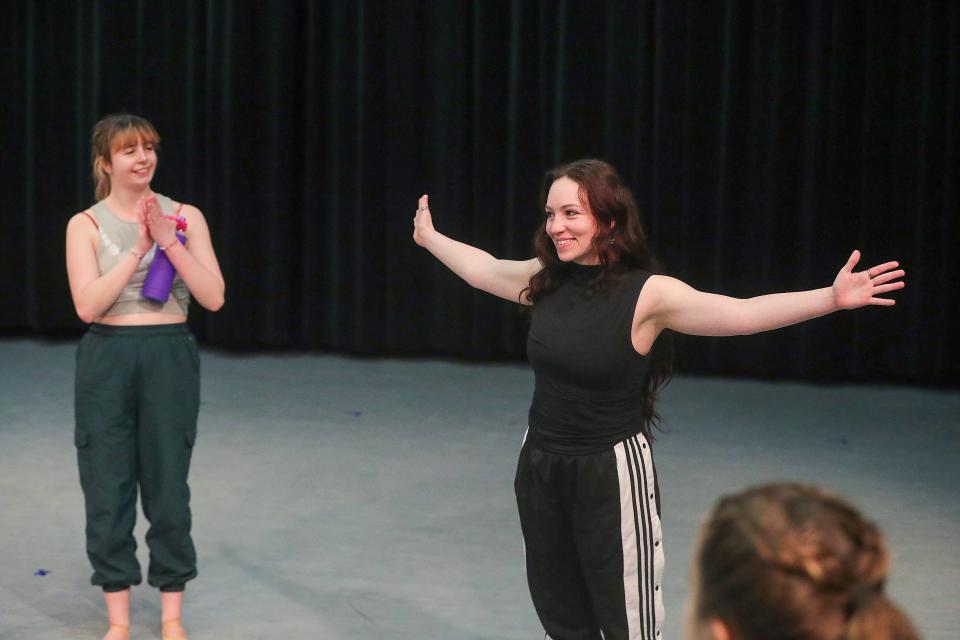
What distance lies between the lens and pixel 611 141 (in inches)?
303

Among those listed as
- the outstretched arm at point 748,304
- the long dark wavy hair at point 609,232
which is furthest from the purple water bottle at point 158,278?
the outstretched arm at point 748,304

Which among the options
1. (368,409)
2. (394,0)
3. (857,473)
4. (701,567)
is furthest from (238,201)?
(701,567)

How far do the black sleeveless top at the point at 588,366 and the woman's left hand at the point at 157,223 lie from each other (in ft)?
3.53

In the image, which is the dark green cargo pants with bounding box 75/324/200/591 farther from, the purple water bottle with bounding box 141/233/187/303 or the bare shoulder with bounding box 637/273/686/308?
the bare shoulder with bounding box 637/273/686/308

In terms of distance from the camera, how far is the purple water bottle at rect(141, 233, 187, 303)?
3361 millimetres

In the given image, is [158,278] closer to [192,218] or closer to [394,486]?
[192,218]

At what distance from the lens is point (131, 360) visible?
133 inches

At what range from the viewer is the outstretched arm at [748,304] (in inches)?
98.7

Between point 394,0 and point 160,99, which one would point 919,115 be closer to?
point 394,0

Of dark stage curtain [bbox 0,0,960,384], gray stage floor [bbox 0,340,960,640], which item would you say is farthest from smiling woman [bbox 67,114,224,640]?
dark stage curtain [bbox 0,0,960,384]

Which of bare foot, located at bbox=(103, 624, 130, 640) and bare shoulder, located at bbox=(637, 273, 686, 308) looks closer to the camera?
bare shoulder, located at bbox=(637, 273, 686, 308)

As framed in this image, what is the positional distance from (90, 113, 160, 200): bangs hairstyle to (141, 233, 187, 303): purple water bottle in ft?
0.82

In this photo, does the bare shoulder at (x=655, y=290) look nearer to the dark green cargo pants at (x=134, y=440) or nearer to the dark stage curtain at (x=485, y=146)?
the dark green cargo pants at (x=134, y=440)

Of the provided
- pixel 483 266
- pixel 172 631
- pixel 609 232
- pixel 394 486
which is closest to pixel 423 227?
pixel 483 266
